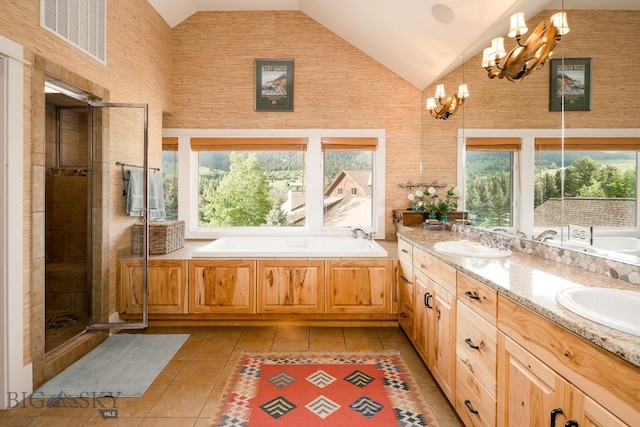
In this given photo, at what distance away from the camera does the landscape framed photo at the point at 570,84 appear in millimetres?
1724

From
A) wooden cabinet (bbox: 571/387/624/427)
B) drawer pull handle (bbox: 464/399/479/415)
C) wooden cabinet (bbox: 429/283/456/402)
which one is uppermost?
wooden cabinet (bbox: 571/387/624/427)

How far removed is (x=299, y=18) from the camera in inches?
153

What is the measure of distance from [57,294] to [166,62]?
258 cm

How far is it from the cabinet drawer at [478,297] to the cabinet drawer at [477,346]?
3 centimetres

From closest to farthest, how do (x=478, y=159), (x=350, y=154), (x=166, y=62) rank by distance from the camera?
(x=478, y=159), (x=166, y=62), (x=350, y=154)

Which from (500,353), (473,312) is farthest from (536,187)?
(500,353)

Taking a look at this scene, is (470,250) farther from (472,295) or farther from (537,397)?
(537,397)

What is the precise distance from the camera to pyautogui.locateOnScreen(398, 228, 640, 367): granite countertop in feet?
2.87

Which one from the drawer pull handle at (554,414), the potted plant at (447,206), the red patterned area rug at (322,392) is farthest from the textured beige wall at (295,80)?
the drawer pull handle at (554,414)

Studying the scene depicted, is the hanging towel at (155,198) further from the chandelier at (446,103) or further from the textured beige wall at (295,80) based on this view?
the chandelier at (446,103)

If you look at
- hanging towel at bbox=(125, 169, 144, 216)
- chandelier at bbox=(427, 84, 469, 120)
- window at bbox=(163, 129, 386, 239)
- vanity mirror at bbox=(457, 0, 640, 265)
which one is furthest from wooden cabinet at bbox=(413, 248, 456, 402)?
hanging towel at bbox=(125, 169, 144, 216)

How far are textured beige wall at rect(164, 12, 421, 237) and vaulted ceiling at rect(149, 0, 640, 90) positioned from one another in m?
0.12

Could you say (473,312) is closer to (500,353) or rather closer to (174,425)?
(500,353)

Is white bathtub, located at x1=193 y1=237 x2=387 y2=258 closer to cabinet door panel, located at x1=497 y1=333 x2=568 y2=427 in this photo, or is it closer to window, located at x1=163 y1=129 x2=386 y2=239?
window, located at x1=163 y1=129 x2=386 y2=239
